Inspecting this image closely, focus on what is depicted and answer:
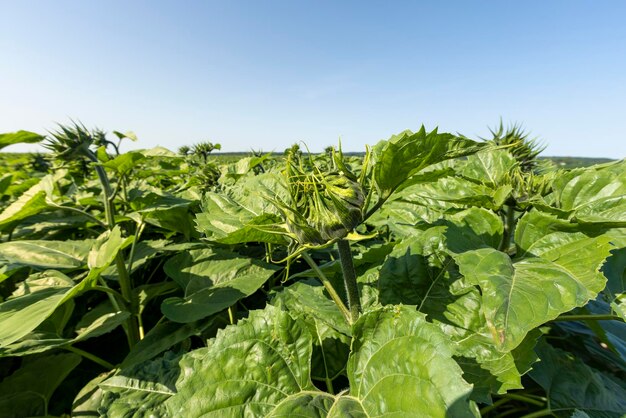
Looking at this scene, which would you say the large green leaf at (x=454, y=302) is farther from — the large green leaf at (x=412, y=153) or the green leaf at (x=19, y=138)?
the green leaf at (x=19, y=138)

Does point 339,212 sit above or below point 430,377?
above

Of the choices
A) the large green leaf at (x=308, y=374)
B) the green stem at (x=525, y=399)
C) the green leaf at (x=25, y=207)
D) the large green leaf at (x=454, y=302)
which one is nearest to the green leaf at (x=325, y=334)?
the large green leaf at (x=308, y=374)

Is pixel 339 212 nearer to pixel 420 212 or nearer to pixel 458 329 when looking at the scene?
pixel 458 329

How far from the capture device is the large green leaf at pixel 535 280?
1.07m

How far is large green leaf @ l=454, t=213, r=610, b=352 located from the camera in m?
1.07

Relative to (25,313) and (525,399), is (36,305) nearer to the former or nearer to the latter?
(25,313)

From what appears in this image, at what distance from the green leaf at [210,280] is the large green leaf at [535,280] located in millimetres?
1090

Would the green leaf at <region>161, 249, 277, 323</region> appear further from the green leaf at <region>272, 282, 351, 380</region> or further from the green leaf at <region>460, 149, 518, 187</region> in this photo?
the green leaf at <region>460, 149, 518, 187</region>

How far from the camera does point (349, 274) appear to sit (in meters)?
1.28

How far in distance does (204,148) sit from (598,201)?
4.41 m

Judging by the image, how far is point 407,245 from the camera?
161 cm

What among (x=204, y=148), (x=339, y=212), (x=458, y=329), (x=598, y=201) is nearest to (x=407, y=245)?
(x=458, y=329)

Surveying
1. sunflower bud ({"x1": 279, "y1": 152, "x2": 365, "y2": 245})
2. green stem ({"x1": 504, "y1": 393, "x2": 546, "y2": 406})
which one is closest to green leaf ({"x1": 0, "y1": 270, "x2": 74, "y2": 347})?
sunflower bud ({"x1": 279, "y1": 152, "x2": 365, "y2": 245})

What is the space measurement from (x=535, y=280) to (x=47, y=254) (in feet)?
8.75
